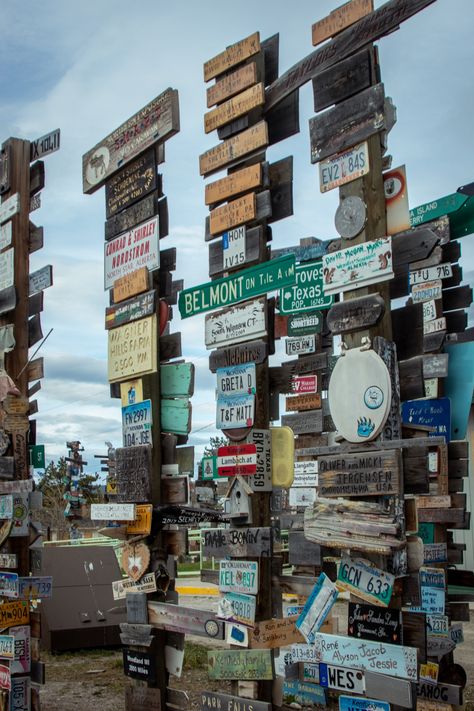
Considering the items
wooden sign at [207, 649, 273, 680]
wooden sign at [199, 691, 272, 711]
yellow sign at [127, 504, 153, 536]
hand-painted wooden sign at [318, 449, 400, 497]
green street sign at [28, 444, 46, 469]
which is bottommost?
wooden sign at [199, 691, 272, 711]

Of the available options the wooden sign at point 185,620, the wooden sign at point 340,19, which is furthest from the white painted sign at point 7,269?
the wooden sign at point 340,19

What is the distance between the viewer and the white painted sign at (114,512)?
6.69 meters

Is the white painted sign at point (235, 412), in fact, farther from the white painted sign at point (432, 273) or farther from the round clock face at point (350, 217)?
the white painted sign at point (432, 273)

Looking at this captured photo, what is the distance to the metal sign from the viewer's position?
27.6 feet

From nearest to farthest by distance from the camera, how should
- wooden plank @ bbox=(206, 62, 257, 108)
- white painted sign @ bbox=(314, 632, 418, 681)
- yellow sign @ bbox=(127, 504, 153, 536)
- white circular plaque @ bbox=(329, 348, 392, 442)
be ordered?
white painted sign @ bbox=(314, 632, 418, 681)
white circular plaque @ bbox=(329, 348, 392, 442)
wooden plank @ bbox=(206, 62, 257, 108)
yellow sign @ bbox=(127, 504, 153, 536)

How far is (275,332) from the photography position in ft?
20.8

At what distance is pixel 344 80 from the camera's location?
212 inches

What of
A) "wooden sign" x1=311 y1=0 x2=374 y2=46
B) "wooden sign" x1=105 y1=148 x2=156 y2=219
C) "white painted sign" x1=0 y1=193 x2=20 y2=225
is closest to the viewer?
"wooden sign" x1=311 y1=0 x2=374 y2=46

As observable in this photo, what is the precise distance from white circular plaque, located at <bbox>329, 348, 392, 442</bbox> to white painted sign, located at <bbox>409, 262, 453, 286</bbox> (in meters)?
3.24

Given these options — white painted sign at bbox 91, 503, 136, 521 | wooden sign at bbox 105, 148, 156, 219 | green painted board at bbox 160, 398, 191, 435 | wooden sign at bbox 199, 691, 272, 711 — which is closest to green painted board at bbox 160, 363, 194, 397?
green painted board at bbox 160, 398, 191, 435

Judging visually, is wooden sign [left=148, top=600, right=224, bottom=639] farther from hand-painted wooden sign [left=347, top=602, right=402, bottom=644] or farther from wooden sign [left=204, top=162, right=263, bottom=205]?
wooden sign [left=204, top=162, right=263, bottom=205]

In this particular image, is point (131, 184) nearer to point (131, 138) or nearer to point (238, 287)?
point (131, 138)

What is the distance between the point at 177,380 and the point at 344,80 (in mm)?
2833

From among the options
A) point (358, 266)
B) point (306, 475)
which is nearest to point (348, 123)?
point (358, 266)
